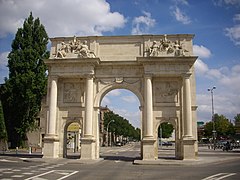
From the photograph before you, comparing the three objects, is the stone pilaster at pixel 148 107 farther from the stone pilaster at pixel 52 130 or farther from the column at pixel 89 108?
the stone pilaster at pixel 52 130

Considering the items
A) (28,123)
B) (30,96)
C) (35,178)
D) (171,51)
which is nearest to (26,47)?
(30,96)

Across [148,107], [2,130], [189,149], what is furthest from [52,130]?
[2,130]

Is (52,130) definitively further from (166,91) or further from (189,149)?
(189,149)

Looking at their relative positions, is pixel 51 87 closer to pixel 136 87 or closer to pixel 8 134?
pixel 136 87

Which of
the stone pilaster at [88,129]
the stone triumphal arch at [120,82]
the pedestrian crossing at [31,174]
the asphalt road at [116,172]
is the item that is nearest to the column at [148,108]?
the stone triumphal arch at [120,82]

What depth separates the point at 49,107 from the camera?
29.1 m

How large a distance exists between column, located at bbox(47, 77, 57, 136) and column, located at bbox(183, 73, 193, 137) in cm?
1226

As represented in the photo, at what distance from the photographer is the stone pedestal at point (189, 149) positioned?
26.6 metres

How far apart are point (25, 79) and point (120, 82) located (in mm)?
17740

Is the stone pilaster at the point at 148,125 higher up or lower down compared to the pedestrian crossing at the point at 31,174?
higher up

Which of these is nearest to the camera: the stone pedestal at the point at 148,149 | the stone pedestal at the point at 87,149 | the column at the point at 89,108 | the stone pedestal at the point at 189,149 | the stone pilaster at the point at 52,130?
the stone pedestal at the point at 189,149

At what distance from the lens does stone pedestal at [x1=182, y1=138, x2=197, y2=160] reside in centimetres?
2658

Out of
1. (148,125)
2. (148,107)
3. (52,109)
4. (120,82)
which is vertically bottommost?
(148,125)

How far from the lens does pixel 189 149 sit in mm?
26703
